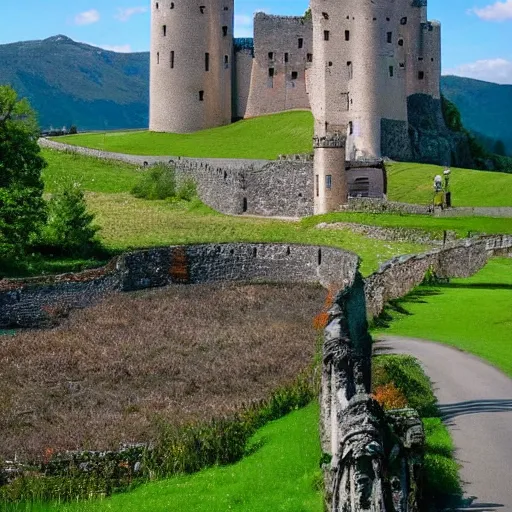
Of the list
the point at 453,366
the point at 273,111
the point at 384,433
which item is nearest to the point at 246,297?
the point at 453,366

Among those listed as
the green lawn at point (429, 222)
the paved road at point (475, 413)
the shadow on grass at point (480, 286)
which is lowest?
the paved road at point (475, 413)

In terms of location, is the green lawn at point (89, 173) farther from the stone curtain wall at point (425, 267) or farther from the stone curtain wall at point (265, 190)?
the stone curtain wall at point (425, 267)

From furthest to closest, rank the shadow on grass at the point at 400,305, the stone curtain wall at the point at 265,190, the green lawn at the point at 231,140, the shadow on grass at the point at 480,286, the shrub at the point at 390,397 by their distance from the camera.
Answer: the green lawn at the point at 231,140, the stone curtain wall at the point at 265,190, the shadow on grass at the point at 480,286, the shadow on grass at the point at 400,305, the shrub at the point at 390,397

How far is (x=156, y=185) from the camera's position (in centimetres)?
6388

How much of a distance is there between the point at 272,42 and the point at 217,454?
275 feet

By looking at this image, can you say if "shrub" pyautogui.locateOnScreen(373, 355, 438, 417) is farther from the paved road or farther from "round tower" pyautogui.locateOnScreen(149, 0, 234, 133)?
"round tower" pyautogui.locateOnScreen(149, 0, 234, 133)

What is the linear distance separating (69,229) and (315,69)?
47341 millimetres

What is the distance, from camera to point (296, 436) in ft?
55.1

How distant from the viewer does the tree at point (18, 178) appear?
38.3 metres

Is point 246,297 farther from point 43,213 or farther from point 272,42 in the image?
point 272,42

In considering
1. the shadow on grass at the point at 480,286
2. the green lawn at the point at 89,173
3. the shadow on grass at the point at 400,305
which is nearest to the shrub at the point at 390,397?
the shadow on grass at the point at 400,305

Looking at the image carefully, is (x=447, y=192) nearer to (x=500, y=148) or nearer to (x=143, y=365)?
(x=143, y=365)

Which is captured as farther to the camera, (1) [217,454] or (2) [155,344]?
(2) [155,344]

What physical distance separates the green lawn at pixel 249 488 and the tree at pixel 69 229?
1047 inches
